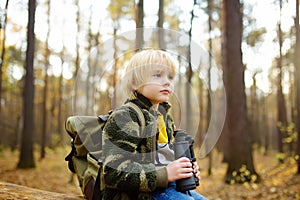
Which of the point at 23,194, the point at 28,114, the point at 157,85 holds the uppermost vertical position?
the point at 157,85

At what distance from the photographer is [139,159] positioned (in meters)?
1.94

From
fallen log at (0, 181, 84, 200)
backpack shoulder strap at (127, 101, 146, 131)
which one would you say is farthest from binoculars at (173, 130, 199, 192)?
fallen log at (0, 181, 84, 200)

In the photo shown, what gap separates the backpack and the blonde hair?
18 centimetres

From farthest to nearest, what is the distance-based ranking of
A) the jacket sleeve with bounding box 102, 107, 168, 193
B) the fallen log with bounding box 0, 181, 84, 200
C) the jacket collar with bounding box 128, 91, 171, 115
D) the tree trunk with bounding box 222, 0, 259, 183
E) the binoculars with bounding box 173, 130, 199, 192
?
1. the tree trunk with bounding box 222, 0, 259, 183
2. the fallen log with bounding box 0, 181, 84, 200
3. the jacket collar with bounding box 128, 91, 171, 115
4. the binoculars with bounding box 173, 130, 199, 192
5. the jacket sleeve with bounding box 102, 107, 168, 193

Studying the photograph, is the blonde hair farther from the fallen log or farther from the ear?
the fallen log

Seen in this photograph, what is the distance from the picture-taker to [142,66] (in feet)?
6.95

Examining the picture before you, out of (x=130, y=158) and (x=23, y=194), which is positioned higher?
(x=130, y=158)

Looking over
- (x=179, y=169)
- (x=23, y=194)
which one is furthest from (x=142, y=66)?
(x=23, y=194)

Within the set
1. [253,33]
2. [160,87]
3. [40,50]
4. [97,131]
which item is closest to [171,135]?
[160,87]

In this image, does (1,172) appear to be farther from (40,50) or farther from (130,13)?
(40,50)

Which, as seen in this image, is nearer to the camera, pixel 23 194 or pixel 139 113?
pixel 139 113

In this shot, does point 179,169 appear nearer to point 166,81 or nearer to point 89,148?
point 166,81

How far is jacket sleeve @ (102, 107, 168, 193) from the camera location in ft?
6.05

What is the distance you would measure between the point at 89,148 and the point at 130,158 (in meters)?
0.49
